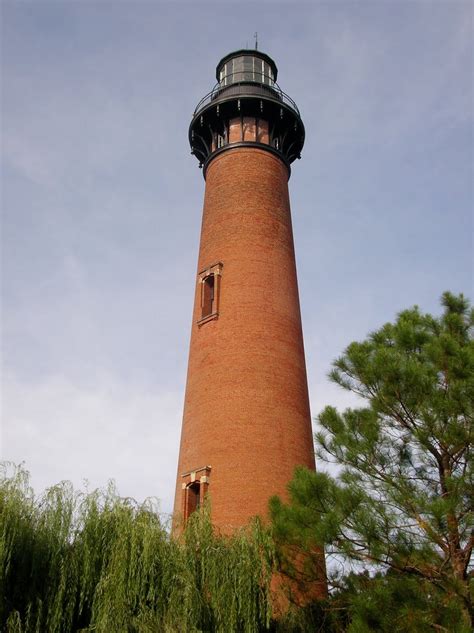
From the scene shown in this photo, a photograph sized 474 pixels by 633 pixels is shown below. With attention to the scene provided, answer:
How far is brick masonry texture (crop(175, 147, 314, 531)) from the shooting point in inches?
539

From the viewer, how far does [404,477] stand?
9.98 m

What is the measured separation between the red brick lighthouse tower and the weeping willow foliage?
91.1 inches

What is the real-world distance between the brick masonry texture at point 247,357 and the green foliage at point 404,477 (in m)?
2.54

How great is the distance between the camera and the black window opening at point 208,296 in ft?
52.9

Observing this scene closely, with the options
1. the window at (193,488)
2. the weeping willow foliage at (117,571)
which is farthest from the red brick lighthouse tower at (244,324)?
the weeping willow foliage at (117,571)

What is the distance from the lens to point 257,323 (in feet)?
50.2

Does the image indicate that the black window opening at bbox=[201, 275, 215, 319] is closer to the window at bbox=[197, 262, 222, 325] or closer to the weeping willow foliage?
the window at bbox=[197, 262, 222, 325]

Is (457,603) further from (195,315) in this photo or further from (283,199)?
(283,199)

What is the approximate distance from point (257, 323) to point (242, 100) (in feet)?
22.0

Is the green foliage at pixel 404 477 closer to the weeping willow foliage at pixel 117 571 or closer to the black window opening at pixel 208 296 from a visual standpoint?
the weeping willow foliage at pixel 117 571

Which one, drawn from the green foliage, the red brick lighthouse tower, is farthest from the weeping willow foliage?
the red brick lighthouse tower

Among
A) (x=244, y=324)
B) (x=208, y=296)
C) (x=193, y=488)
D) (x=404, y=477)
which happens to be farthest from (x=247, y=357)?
(x=404, y=477)

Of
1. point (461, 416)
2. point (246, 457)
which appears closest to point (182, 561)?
point (246, 457)

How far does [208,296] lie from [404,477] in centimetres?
770
